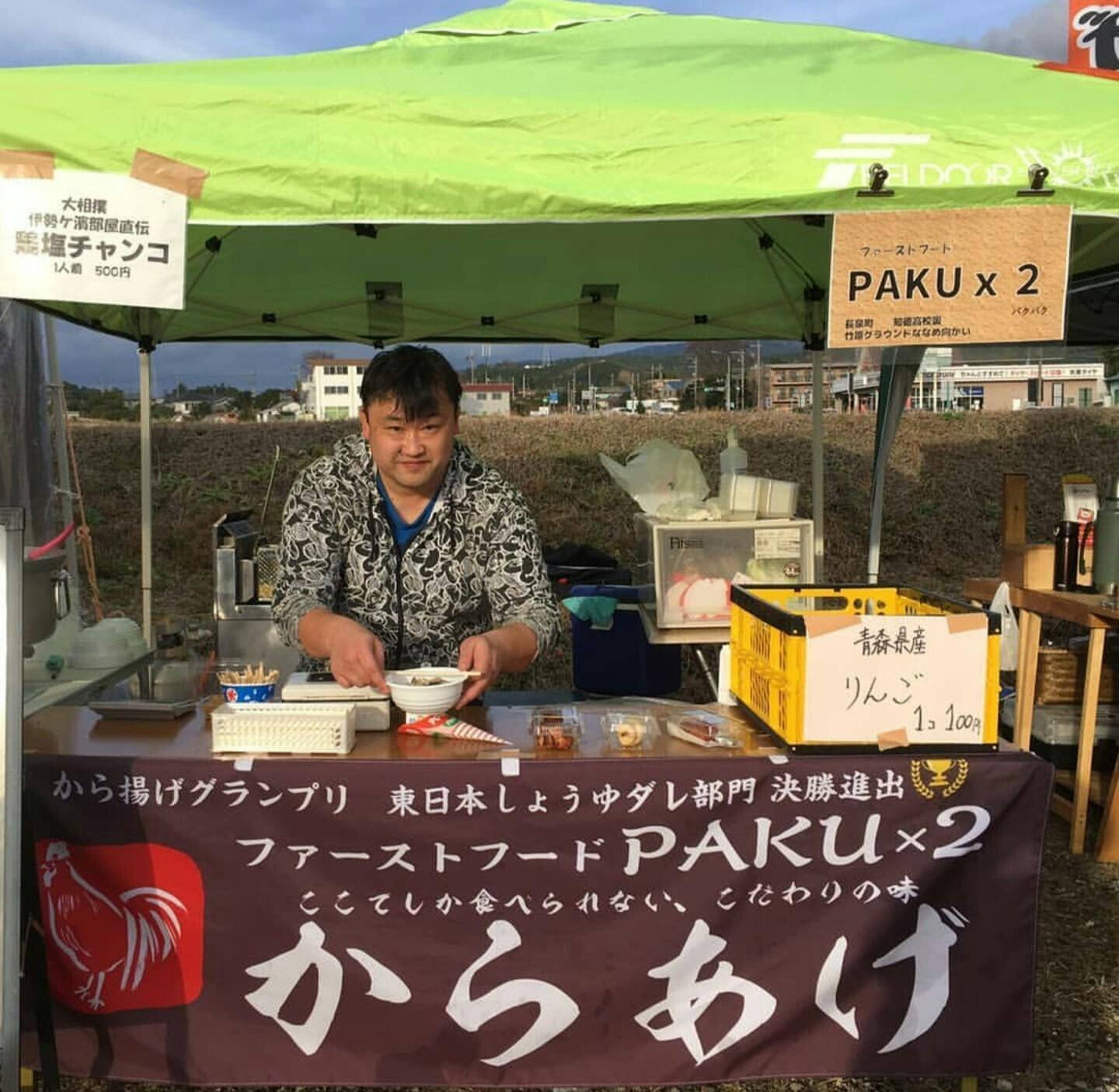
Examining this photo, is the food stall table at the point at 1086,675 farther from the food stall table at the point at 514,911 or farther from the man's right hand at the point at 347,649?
the man's right hand at the point at 347,649

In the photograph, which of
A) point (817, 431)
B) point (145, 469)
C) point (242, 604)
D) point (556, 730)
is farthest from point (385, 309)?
point (556, 730)

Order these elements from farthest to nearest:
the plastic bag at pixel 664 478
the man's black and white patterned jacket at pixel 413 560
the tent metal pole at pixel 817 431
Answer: the tent metal pole at pixel 817 431, the plastic bag at pixel 664 478, the man's black and white patterned jacket at pixel 413 560

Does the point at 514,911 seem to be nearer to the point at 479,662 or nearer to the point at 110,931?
the point at 479,662

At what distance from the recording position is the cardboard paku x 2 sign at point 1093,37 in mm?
2695

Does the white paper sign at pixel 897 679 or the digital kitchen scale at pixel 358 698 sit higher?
the white paper sign at pixel 897 679

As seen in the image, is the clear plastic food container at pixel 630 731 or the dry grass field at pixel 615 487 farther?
the dry grass field at pixel 615 487

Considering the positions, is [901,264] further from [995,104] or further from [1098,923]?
[1098,923]

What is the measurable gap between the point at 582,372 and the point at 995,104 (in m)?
11.0

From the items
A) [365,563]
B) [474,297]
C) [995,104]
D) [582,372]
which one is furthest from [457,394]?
[582,372]

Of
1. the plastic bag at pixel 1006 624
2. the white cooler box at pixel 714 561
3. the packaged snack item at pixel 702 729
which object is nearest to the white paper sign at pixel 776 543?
the white cooler box at pixel 714 561

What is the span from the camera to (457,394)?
2.44 metres

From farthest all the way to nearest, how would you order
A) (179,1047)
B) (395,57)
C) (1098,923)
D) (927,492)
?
(927,492)
(1098,923)
(395,57)
(179,1047)

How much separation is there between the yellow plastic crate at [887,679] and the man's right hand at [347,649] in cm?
85

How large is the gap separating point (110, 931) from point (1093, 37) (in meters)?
3.26
